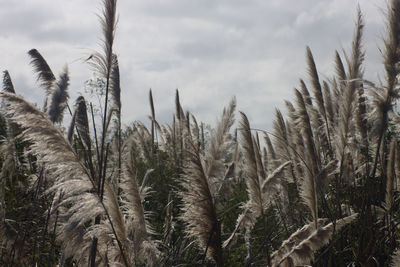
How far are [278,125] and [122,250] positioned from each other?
341 centimetres

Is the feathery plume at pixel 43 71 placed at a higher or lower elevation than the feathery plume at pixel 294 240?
higher

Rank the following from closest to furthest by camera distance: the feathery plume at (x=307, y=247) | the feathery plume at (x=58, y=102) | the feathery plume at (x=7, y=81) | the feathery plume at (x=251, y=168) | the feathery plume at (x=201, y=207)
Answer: the feathery plume at (x=201, y=207) < the feathery plume at (x=307, y=247) < the feathery plume at (x=251, y=168) < the feathery plume at (x=58, y=102) < the feathery plume at (x=7, y=81)

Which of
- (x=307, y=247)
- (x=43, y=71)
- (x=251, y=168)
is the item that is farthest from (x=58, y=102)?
(x=307, y=247)

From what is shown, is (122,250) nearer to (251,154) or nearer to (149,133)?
(251,154)

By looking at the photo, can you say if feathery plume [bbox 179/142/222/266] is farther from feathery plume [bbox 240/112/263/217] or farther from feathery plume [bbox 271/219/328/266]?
feathery plume [bbox 240/112/263/217]

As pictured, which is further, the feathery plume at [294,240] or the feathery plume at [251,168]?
the feathery plume at [251,168]

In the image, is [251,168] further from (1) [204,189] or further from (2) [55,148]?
(2) [55,148]

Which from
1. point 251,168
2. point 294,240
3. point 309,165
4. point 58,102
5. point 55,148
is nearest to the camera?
point 55,148

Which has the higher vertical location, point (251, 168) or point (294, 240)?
point (251, 168)

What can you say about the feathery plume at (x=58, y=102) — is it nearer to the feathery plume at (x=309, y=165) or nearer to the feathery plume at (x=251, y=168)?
the feathery plume at (x=251, y=168)

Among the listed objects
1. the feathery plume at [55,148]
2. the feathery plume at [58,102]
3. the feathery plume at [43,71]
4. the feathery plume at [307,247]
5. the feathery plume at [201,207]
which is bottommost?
the feathery plume at [307,247]

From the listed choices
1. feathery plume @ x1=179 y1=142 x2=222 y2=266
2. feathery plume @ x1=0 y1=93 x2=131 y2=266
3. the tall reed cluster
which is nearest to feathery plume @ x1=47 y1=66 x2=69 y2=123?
the tall reed cluster

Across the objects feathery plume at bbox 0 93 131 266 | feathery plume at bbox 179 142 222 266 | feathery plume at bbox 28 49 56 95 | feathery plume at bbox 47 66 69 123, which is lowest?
feathery plume at bbox 179 142 222 266

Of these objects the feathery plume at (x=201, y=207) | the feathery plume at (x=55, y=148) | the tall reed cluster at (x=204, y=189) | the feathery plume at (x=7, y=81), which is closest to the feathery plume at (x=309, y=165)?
the tall reed cluster at (x=204, y=189)
